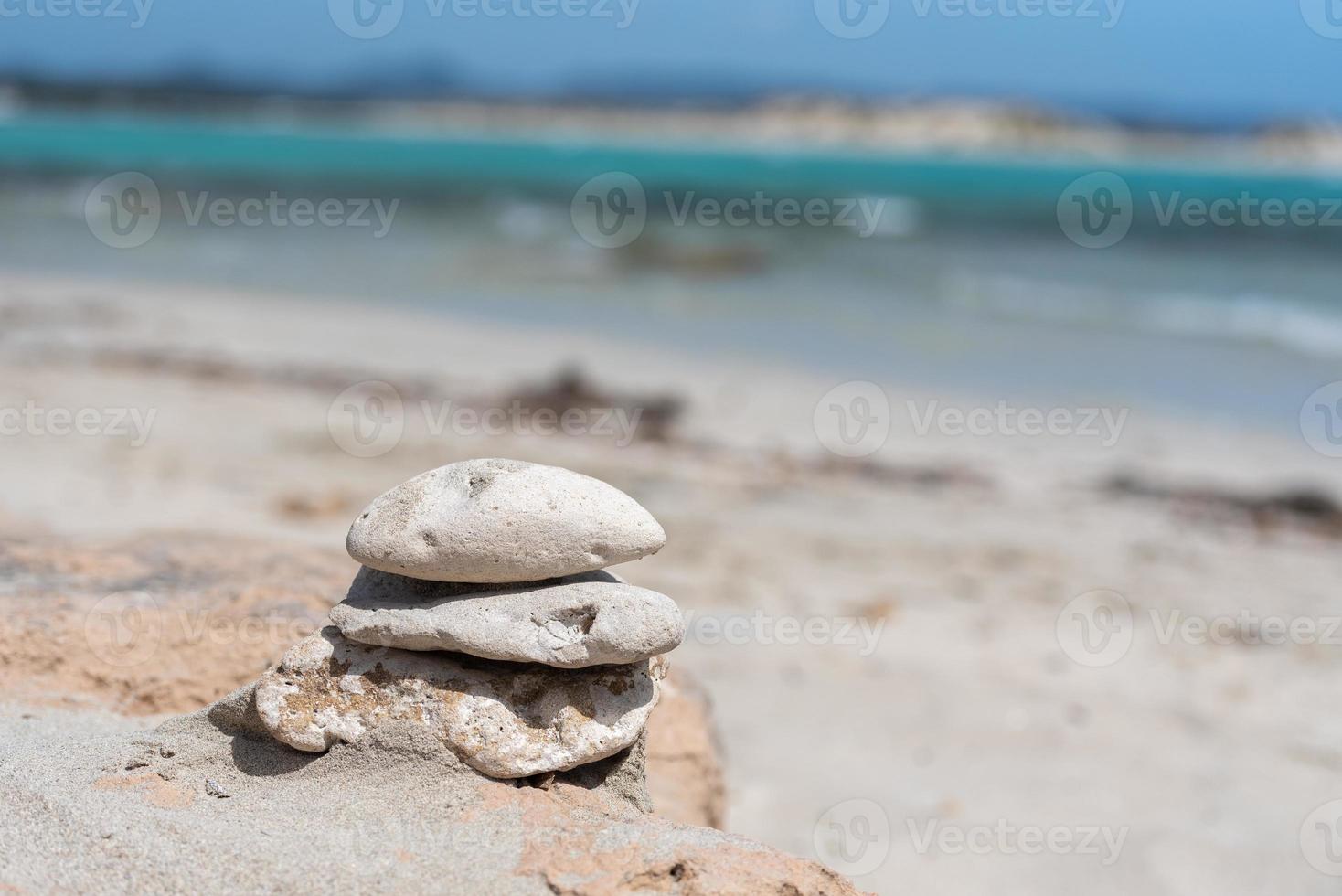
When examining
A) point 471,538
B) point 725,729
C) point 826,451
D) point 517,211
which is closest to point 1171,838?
point 725,729

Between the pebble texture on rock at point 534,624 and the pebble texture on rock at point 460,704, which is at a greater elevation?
the pebble texture on rock at point 534,624

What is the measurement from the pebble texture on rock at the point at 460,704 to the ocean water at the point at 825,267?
10.8 m

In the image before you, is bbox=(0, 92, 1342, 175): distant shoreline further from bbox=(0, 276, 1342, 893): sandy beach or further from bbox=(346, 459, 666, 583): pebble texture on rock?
bbox=(346, 459, 666, 583): pebble texture on rock

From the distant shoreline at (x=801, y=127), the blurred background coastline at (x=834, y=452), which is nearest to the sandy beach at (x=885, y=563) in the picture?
the blurred background coastline at (x=834, y=452)

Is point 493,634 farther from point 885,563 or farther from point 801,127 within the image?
point 801,127

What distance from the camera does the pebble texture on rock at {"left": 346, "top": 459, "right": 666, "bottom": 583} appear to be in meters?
3.52

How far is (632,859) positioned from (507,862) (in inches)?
13.6

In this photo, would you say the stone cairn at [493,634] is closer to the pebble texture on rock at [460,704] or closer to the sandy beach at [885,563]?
the pebble texture on rock at [460,704]

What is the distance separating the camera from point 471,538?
3.50 m

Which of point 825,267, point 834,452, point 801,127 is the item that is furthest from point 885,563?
point 801,127

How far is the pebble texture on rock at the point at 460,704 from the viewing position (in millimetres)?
3607

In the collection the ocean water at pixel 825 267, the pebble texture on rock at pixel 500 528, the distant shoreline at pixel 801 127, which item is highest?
the distant shoreline at pixel 801 127

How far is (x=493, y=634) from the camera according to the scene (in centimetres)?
356

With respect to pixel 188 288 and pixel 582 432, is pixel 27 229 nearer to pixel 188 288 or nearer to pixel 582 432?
pixel 188 288
